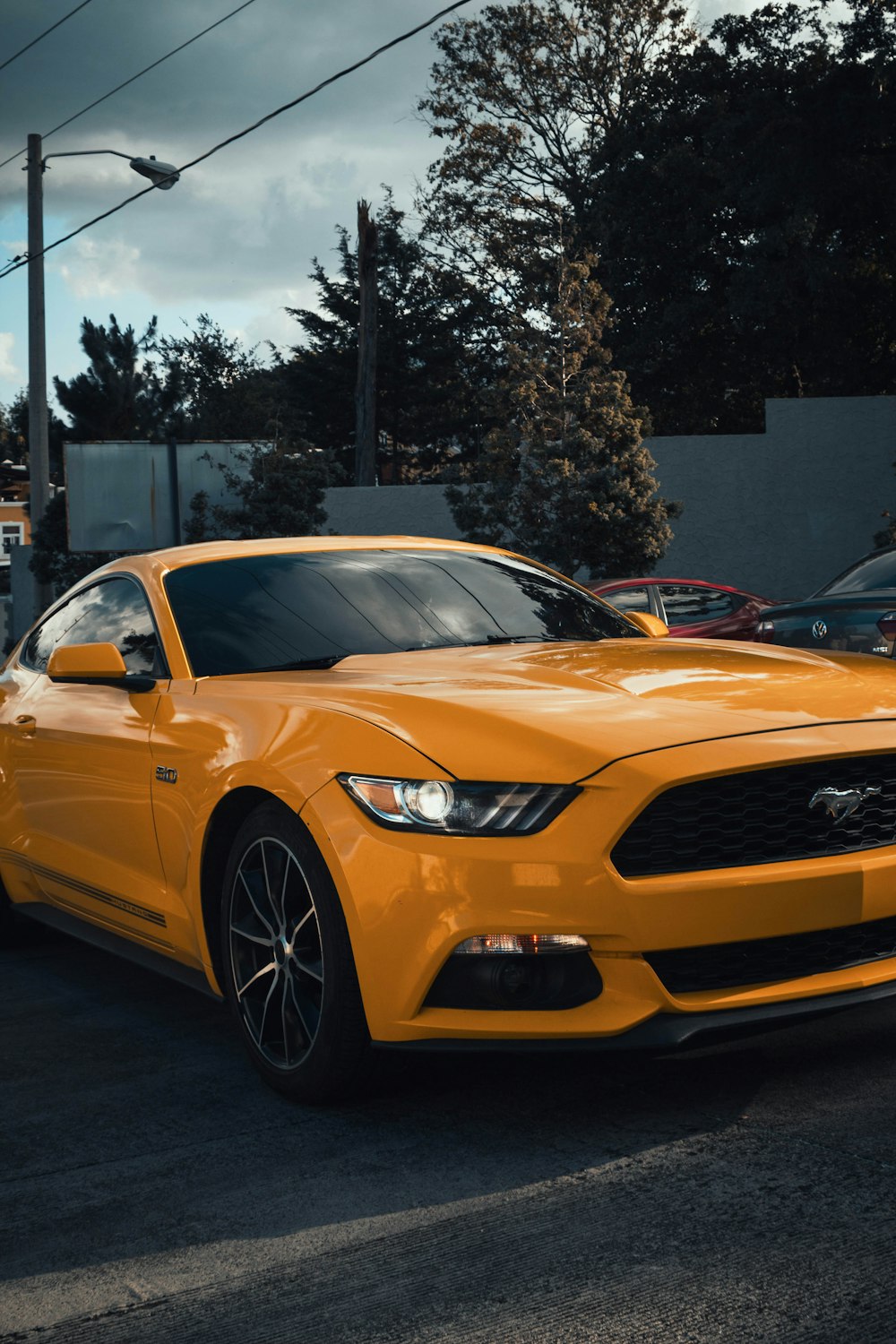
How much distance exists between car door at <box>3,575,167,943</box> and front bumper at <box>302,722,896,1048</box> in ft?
4.13

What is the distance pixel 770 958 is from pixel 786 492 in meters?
21.2

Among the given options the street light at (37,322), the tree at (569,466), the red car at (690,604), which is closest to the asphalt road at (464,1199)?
the red car at (690,604)

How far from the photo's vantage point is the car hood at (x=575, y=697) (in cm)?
352

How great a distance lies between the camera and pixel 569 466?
21359 millimetres

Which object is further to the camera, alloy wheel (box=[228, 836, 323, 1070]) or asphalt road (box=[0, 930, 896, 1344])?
alloy wheel (box=[228, 836, 323, 1070])

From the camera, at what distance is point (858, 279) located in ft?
104

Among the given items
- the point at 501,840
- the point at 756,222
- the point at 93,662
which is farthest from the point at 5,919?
the point at 756,222

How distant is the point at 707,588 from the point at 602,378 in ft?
23.4

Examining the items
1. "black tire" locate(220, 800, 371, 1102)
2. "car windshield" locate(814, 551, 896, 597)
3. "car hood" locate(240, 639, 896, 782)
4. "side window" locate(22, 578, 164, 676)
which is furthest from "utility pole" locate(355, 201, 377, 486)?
"black tire" locate(220, 800, 371, 1102)

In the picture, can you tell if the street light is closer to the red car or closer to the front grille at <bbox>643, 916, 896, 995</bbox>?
the red car

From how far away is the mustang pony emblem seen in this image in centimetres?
362

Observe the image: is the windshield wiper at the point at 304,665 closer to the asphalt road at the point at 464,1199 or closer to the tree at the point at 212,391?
the asphalt road at the point at 464,1199

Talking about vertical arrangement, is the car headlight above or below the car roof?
below

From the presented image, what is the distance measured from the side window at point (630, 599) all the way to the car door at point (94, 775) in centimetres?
977
